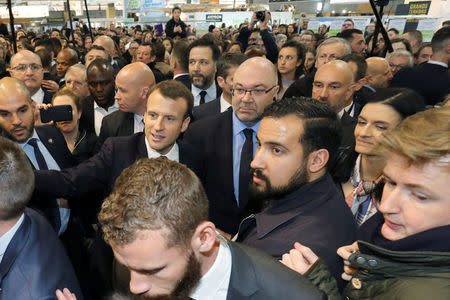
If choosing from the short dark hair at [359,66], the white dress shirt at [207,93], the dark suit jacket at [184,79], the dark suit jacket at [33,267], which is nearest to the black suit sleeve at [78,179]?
the dark suit jacket at [33,267]

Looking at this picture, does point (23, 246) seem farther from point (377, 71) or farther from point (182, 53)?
point (377, 71)

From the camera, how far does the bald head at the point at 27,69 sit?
3449 millimetres

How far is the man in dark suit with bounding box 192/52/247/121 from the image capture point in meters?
3.13

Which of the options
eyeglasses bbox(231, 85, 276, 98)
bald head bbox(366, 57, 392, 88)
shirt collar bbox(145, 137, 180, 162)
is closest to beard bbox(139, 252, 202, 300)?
shirt collar bbox(145, 137, 180, 162)

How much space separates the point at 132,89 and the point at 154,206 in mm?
2087

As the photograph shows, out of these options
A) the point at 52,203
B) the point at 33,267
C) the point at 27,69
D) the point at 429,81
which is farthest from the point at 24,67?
the point at 429,81

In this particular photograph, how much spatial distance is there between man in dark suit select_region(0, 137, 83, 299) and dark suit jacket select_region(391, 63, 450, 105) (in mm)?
3986

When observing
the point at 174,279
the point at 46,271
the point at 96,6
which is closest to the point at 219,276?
the point at 174,279

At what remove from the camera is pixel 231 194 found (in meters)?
2.31

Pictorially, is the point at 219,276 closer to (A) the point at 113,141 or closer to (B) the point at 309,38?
(A) the point at 113,141

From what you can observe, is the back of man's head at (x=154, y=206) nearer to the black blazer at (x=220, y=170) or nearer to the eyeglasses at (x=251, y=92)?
the black blazer at (x=220, y=170)

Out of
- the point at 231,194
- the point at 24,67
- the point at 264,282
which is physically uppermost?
the point at 24,67

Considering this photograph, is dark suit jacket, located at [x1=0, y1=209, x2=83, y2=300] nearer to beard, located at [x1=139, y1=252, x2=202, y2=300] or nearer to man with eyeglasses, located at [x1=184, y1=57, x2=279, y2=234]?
beard, located at [x1=139, y1=252, x2=202, y2=300]

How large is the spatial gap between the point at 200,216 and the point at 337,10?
2718 centimetres
